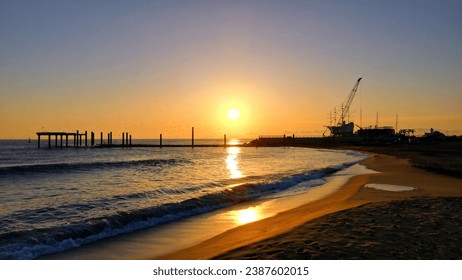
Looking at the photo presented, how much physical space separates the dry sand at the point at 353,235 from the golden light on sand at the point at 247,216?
596 millimetres

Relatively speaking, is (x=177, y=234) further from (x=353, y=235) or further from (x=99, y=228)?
(x=353, y=235)

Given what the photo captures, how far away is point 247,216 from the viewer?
1221 cm

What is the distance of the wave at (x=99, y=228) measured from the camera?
330 inches

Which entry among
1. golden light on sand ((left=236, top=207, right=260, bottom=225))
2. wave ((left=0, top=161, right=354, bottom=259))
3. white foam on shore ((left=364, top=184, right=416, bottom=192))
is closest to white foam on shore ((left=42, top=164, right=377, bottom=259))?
golden light on sand ((left=236, top=207, right=260, bottom=225))

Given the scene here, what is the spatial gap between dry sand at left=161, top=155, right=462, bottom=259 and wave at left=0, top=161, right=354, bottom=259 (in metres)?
2.72

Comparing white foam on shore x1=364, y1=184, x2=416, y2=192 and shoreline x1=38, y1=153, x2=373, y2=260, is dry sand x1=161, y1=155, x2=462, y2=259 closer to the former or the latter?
shoreline x1=38, y1=153, x2=373, y2=260

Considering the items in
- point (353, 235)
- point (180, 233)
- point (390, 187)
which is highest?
point (353, 235)

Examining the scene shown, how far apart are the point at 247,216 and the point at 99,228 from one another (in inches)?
181

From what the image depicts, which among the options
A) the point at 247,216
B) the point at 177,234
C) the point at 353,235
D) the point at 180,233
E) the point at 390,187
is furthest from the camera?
the point at 390,187

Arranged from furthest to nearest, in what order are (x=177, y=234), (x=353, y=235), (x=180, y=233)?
(x=180, y=233) → (x=177, y=234) → (x=353, y=235)

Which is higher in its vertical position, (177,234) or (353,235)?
(353,235)

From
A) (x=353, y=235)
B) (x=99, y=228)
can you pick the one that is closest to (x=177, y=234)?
(x=99, y=228)
